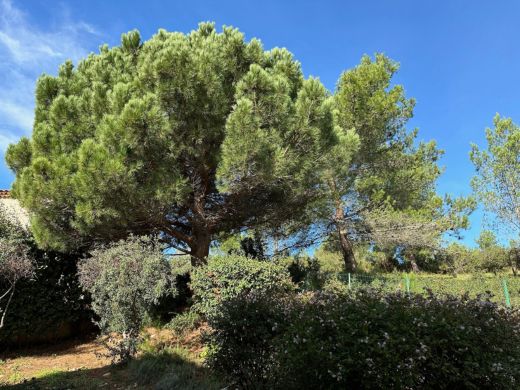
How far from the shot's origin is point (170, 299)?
30.3ft

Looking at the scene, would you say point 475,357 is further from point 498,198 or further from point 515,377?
point 498,198

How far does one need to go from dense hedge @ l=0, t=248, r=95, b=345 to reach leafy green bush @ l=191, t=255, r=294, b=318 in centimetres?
297

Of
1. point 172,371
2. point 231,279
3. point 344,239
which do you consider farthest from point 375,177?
point 172,371

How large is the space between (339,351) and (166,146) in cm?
537

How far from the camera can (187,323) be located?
7.70m

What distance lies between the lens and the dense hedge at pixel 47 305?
7.66m

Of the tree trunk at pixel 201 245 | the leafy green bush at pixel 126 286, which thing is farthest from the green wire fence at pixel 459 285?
the leafy green bush at pixel 126 286

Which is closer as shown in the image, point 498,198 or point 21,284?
point 21,284

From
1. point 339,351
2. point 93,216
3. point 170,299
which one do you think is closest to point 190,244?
point 170,299

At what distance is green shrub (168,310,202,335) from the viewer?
25.2 ft

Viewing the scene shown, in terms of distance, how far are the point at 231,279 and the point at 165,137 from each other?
283 centimetres

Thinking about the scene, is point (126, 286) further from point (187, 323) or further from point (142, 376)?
point (187, 323)

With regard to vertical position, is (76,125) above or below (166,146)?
above

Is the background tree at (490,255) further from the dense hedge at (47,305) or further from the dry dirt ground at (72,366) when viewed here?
the dense hedge at (47,305)
